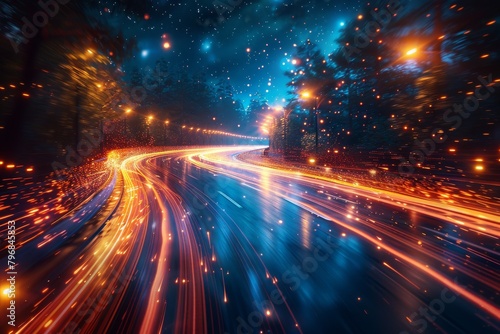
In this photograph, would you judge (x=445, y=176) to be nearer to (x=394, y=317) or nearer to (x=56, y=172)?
(x=394, y=317)

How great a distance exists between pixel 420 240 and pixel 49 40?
12.1m
